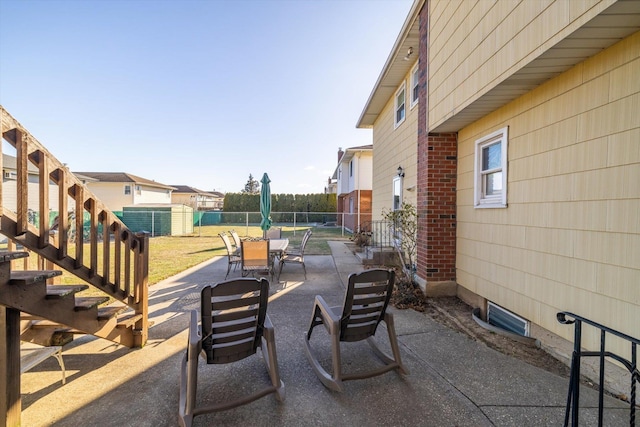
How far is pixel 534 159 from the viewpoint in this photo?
339 centimetres

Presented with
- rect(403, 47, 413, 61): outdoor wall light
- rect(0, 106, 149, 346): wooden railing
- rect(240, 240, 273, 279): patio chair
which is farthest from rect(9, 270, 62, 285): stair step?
rect(403, 47, 413, 61): outdoor wall light

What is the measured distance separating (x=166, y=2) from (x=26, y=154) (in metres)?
8.02

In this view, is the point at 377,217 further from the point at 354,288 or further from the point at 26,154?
the point at 26,154

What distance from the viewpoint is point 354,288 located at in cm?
260

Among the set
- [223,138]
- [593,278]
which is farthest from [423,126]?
[223,138]

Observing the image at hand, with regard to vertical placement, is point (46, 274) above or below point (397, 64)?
below

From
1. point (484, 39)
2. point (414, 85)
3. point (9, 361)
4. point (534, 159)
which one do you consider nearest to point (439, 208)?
point (534, 159)

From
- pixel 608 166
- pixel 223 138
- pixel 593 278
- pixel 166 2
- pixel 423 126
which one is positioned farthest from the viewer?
pixel 223 138

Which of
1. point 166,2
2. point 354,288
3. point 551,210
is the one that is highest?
point 166,2

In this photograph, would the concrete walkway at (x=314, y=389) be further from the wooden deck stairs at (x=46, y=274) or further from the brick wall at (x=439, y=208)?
the brick wall at (x=439, y=208)

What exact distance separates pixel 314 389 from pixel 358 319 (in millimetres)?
742

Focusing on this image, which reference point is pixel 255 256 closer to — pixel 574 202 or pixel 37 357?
pixel 37 357

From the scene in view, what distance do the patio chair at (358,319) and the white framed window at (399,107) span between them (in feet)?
20.0

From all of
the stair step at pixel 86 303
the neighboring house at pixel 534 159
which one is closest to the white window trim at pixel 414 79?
the neighboring house at pixel 534 159
